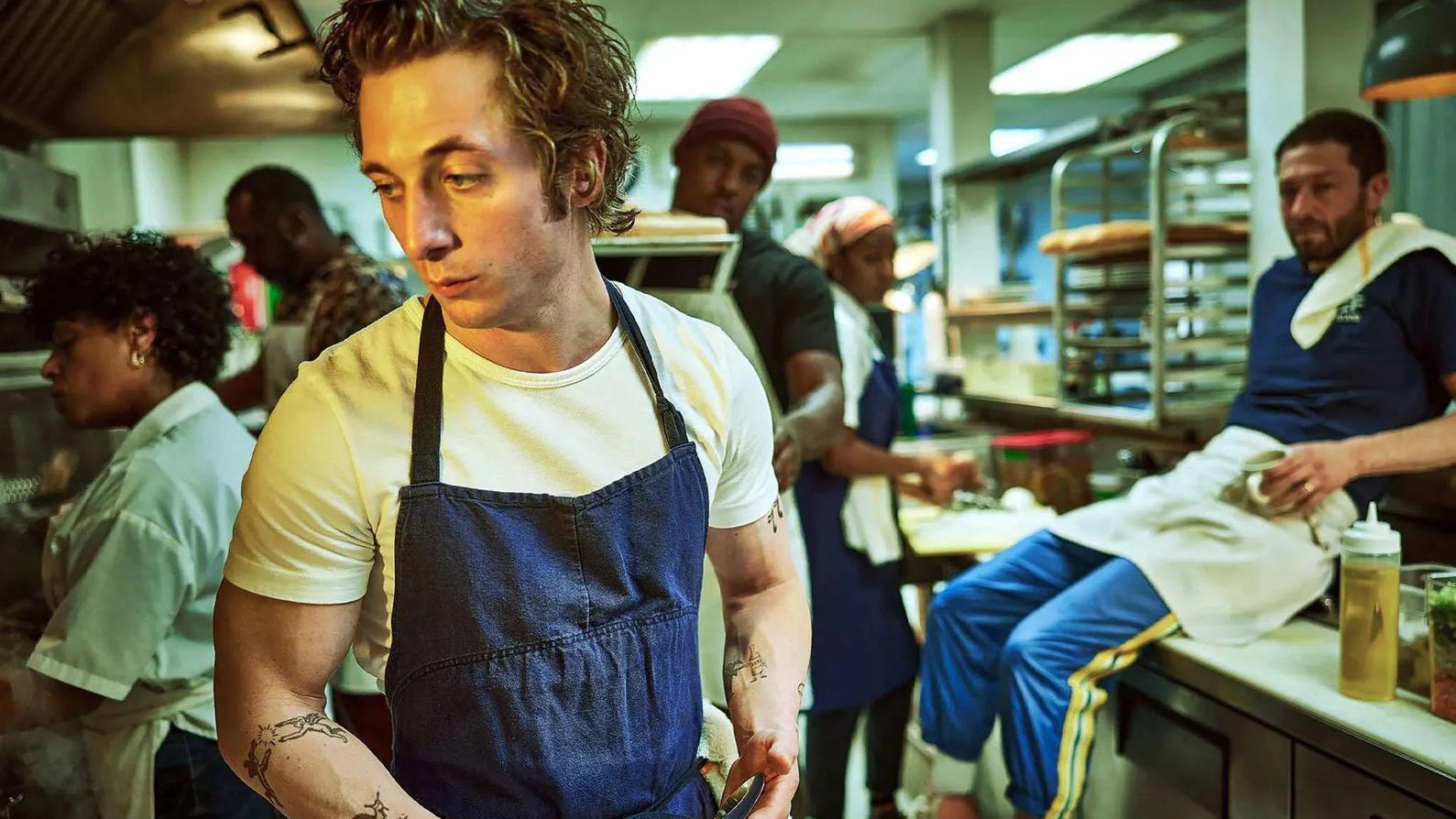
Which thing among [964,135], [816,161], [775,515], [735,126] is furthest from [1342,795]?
[816,161]

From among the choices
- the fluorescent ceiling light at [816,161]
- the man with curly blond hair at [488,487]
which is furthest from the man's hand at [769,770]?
the fluorescent ceiling light at [816,161]

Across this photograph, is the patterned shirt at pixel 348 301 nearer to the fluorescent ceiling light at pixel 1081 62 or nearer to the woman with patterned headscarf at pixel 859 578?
the woman with patterned headscarf at pixel 859 578

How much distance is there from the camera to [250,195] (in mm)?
2727

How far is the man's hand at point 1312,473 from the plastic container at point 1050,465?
131 centimetres

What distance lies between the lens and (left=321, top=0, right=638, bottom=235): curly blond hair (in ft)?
3.01

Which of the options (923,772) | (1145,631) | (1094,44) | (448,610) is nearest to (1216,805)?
(1145,631)

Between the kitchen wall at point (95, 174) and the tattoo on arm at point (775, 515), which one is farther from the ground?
the kitchen wall at point (95, 174)

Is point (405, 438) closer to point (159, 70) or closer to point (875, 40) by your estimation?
point (159, 70)

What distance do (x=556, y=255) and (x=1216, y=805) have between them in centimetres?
178

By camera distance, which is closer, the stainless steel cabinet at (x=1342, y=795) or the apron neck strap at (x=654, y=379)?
the apron neck strap at (x=654, y=379)

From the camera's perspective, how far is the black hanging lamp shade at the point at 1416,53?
7.67ft

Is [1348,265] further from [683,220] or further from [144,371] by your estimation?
[144,371]

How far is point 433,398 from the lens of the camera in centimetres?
101

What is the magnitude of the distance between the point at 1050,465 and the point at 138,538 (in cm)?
281
